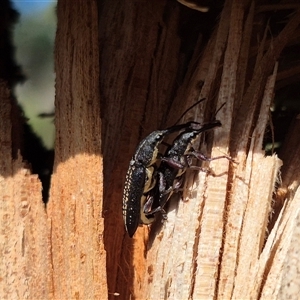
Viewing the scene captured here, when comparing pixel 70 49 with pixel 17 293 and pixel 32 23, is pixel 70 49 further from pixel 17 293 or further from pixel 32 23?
pixel 17 293

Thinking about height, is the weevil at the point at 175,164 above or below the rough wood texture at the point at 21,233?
above

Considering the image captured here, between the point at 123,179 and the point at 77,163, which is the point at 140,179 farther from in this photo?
the point at 77,163

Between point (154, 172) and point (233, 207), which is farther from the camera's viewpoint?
point (154, 172)

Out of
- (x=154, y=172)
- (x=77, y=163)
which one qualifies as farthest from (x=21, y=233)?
(x=154, y=172)

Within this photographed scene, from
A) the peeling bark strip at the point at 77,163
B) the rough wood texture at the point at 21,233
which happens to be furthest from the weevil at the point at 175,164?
the rough wood texture at the point at 21,233

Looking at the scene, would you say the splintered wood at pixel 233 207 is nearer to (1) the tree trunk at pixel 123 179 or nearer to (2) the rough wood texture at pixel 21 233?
(1) the tree trunk at pixel 123 179

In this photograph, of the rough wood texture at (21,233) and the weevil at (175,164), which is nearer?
the rough wood texture at (21,233)
